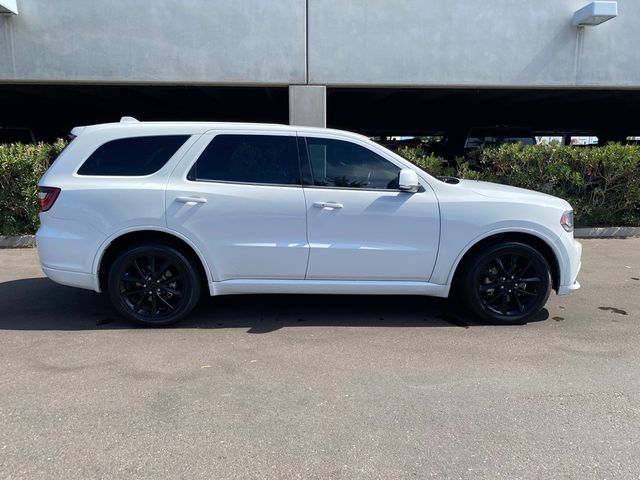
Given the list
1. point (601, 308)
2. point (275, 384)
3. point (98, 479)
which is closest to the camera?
point (98, 479)

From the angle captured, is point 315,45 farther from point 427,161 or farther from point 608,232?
point 608,232

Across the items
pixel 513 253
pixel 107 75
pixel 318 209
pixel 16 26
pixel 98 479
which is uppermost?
pixel 16 26

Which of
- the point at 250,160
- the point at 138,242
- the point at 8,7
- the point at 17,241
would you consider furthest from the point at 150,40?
the point at 138,242

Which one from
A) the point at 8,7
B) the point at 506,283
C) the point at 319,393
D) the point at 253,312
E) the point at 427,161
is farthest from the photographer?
the point at 427,161

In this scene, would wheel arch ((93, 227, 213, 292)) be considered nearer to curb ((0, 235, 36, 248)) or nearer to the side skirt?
the side skirt

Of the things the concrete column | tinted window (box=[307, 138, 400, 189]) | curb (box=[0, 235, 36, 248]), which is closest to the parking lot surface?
tinted window (box=[307, 138, 400, 189])

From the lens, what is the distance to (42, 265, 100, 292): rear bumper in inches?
187

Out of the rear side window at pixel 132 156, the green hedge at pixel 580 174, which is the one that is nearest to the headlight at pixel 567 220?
the rear side window at pixel 132 156

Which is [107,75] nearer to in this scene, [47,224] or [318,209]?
[47,224]

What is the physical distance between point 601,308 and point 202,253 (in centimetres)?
416

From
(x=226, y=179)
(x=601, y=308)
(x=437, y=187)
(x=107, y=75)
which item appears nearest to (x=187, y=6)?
(x=107, y=75)

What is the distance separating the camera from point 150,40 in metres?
9.49

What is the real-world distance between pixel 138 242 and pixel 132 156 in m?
0.79

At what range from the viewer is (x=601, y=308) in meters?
5.56
